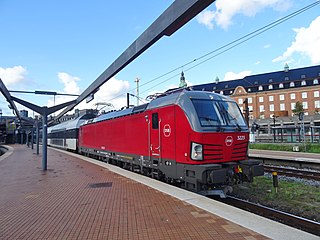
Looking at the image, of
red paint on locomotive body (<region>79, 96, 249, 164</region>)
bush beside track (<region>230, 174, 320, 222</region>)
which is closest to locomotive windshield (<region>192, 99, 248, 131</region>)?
red paint on locomotive body (<region>79, 96, 249, 164</region>)

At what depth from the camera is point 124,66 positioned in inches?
380

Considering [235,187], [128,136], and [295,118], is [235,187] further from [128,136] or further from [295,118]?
[295,118]

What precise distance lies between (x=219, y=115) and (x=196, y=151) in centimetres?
149

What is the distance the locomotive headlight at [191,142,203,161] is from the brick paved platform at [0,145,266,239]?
1217 mm

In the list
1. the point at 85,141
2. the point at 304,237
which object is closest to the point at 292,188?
the point at 304,237

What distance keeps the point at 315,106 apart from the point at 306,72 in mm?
11386

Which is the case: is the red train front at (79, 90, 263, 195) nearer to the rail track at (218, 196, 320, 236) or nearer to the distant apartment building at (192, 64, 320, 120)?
the rail track at (218, 196, 320, 236)

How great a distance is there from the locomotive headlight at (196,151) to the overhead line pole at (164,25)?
3.03 m

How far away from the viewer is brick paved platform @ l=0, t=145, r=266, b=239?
15.1ft

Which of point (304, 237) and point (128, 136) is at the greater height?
point (128, 136)

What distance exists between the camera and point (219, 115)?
8070 mm

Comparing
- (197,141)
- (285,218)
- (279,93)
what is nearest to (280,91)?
(279,93)

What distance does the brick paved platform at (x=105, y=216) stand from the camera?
4.60m

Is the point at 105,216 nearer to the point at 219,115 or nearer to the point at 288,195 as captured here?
the point at 219,115
